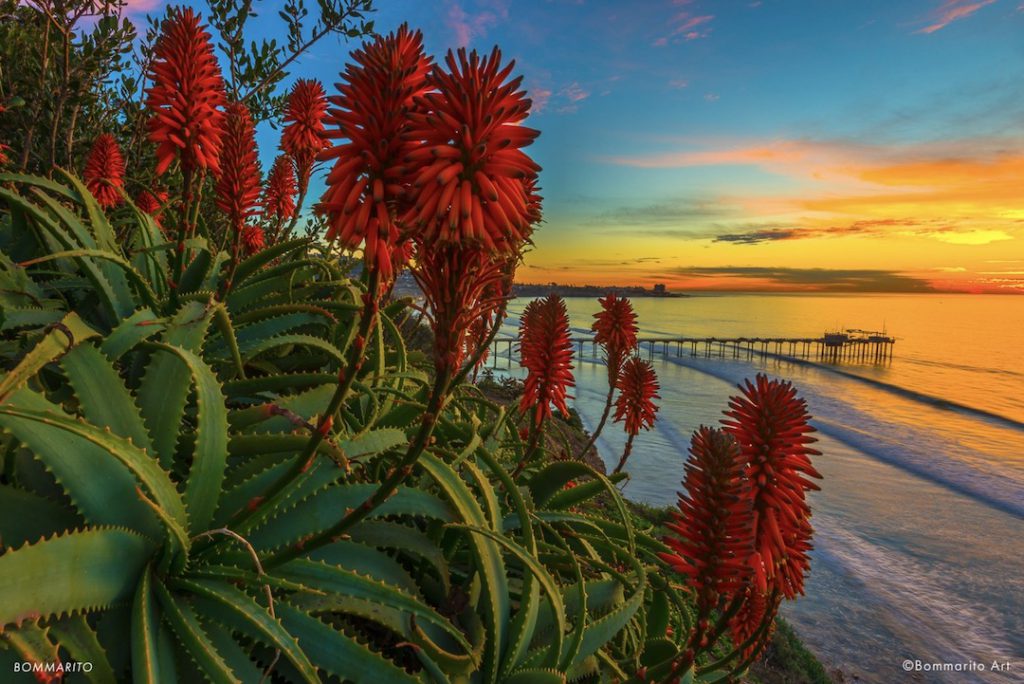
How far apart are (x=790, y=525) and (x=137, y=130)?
19.7 ft

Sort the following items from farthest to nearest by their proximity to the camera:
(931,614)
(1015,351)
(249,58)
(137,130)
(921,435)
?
1. (1015,351)
2. (921,435)
3. (931,614)
4. (249,58)
5. (137,130)

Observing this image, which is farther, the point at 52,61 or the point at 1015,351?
the point at 1015,351

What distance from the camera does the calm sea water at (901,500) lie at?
11.3 m

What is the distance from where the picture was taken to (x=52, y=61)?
5324 mm

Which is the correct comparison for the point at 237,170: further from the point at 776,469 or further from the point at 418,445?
the point at 776,469

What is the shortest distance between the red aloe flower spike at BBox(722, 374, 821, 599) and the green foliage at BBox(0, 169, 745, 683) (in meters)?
0.51

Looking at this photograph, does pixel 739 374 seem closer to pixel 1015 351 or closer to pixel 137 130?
pixel 1015 351

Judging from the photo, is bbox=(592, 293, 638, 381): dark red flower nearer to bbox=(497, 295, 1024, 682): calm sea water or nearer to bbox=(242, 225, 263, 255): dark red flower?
bbox=(242, 225, 263, 255): dark red flower

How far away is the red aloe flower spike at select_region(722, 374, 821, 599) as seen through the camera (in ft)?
4.70

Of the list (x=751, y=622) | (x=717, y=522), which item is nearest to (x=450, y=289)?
(x=717, y=522)

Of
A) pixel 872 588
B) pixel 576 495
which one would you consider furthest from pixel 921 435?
pixel 576 495

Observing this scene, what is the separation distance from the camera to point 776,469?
1447 millimetres

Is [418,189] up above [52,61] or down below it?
below

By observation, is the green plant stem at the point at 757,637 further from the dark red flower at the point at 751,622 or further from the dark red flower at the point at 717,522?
the dark red flower at the point at 717,522
